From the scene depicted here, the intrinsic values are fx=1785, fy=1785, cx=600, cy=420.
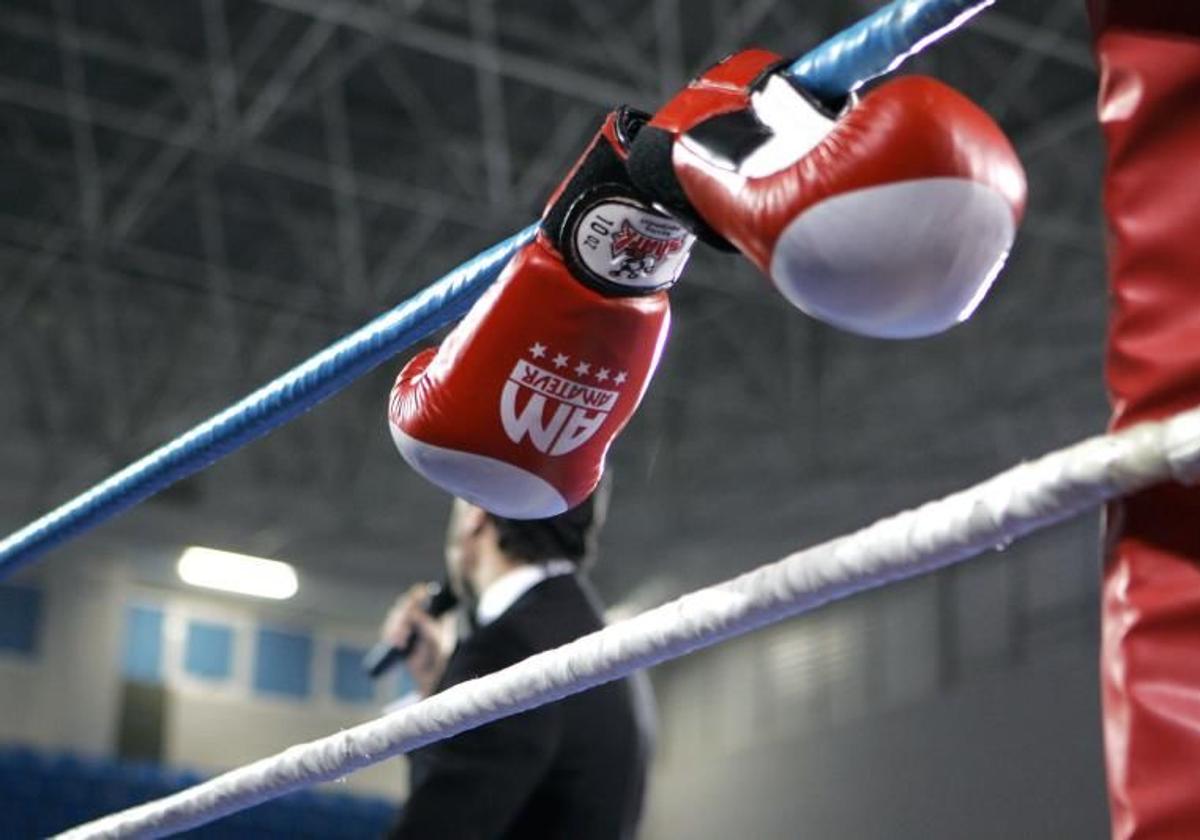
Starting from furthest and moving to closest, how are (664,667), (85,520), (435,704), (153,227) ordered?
(664,667)
(153,227)
(85,520)
(435,704)

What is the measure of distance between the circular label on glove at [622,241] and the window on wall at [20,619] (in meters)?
11.5

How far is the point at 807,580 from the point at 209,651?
12754mm

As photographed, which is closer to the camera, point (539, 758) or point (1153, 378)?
point (1153, 378)

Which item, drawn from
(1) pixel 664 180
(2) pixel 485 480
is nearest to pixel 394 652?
(2) pixel 485 480

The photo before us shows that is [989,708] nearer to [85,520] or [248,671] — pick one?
[248,671]

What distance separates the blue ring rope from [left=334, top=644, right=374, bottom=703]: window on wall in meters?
12.1

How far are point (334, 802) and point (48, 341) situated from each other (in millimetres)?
3392

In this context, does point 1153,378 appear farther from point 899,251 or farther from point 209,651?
point 209,651

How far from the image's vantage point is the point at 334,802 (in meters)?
10.5

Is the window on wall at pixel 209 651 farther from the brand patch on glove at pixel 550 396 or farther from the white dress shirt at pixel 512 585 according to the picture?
the brand patch on glove at pixel 550 396

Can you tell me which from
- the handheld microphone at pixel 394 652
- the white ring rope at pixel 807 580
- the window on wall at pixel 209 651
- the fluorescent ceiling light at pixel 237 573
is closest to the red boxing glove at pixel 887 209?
the white ring rope at pixel 807 580

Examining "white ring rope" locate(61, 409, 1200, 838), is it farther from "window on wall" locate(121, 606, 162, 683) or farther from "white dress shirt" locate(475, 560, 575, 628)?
"window on wall" locate(121, 606, 162, 683)

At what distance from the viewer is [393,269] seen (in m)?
9.56

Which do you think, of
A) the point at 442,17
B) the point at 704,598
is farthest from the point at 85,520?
the point at 442,17
